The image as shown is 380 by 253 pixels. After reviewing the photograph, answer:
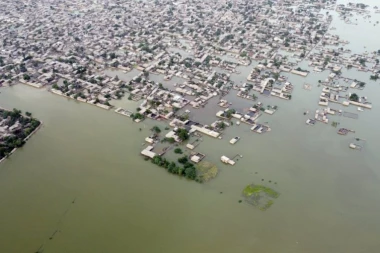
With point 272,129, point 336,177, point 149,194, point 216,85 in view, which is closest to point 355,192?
point 336,177

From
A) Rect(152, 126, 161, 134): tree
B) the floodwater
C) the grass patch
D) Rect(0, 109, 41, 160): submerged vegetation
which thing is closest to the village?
Result: Rect(152, 126, 161, 134): tree

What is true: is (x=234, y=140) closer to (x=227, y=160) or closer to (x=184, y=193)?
(x=227, y=160)

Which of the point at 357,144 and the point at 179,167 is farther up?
the point at 357,144

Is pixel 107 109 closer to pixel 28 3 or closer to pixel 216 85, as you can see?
pixel 216 85

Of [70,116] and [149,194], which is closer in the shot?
[149,194]

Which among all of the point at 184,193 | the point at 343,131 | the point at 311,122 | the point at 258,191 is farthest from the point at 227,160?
the point at 343,131
